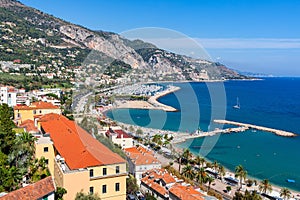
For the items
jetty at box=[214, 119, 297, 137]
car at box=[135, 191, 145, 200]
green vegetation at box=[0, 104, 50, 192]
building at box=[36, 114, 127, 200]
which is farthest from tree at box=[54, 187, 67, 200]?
jetty at box=[214, 119, 297, 137]

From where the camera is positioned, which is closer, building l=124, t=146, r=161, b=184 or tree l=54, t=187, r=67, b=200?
tree l=54, t=187, r=67, b=200

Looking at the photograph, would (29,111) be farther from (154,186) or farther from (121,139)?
(154,186)

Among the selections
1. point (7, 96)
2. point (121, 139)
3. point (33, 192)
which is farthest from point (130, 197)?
point (7, 96)

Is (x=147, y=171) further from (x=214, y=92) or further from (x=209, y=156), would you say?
(x=209, y=156)

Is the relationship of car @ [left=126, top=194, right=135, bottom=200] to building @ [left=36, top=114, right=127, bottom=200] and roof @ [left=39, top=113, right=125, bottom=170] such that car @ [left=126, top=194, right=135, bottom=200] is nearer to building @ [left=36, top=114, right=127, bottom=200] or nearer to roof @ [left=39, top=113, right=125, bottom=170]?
building @ [left=36, top=114, right=127, bottom=200]

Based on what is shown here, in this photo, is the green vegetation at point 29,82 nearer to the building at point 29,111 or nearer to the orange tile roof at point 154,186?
the building at point 29,111

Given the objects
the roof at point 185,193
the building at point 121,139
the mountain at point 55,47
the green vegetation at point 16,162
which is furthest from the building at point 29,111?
the mountain at point 55,47

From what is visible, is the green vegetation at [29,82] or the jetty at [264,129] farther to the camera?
the green vegetation at [29,82]
